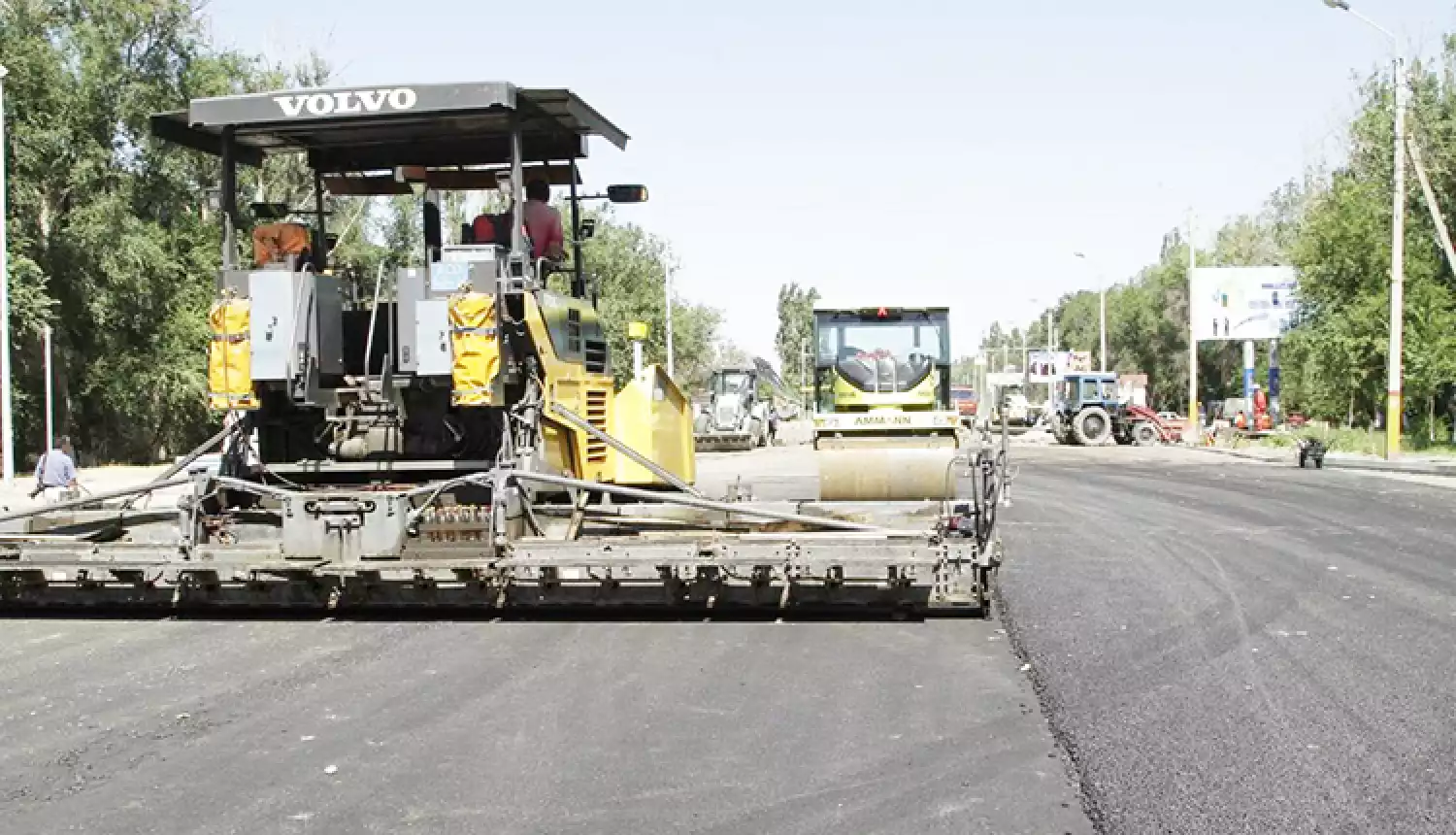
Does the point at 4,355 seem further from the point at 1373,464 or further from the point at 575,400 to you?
the point at 1373,464

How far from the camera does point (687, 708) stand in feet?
21.0

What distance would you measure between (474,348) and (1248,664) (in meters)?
4.97

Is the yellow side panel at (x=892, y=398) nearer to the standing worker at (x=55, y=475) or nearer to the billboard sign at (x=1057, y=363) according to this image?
the standing worker at (x=55, y=475)

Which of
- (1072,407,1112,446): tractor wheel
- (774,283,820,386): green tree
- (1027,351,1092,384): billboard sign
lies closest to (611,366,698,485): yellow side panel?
(1072,407,1112,446): tractor wheel

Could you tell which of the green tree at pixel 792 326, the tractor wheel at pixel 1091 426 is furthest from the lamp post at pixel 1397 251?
the green tree at pixel 792 326

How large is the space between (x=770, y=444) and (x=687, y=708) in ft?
133

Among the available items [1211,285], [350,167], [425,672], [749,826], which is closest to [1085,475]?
[350,167]

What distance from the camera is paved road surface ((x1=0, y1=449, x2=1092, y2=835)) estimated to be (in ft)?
16.1

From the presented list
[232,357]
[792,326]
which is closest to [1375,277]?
[232,357]

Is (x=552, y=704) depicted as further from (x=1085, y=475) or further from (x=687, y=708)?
(x=1085, y=475)

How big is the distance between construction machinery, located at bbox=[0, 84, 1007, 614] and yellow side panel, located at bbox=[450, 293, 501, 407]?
0.05 feet

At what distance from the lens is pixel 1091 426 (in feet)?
144

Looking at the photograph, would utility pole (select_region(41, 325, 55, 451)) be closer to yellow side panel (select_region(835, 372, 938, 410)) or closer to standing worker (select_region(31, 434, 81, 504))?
standing worker (select_region(31, 434, 81, 504))

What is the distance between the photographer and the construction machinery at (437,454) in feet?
26.6
